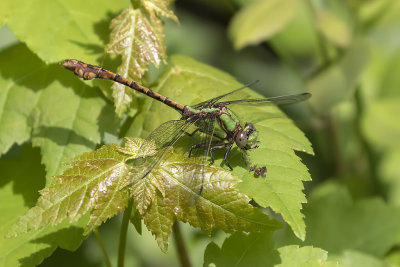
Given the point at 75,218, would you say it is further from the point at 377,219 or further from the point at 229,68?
the point at 229,68

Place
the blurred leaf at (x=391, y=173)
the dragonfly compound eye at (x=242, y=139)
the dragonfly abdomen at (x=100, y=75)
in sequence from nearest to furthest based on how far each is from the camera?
the dragonfly compound eye at (x=242, y=139) → the dragonfly abdomen at (x=100, y=75) → the blurred leaf at (x=391, y=173)

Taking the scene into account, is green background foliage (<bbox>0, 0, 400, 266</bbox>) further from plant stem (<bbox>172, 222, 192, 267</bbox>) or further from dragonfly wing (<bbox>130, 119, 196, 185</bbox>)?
plant stem (<bbox>172, 222, 192, 267</bbox>)

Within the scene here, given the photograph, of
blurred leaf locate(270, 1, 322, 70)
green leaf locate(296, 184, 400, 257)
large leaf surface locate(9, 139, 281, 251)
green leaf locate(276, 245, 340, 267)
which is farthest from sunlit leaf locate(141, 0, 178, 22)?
blurred leaf locate(270, 1, 322, 70)

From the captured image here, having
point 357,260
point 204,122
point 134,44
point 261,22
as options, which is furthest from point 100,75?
point 357,260

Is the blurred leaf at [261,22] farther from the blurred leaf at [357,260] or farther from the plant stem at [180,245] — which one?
the blurred leaf at [357,260]

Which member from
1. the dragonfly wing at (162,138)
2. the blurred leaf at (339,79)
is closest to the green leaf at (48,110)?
the dragonfly wing at (162,138)

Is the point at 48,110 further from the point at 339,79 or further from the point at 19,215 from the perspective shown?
the point at 339,79

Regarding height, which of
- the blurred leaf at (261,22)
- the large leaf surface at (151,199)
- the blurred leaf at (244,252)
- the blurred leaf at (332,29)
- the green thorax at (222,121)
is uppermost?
the blurred leaf at (261,22)
